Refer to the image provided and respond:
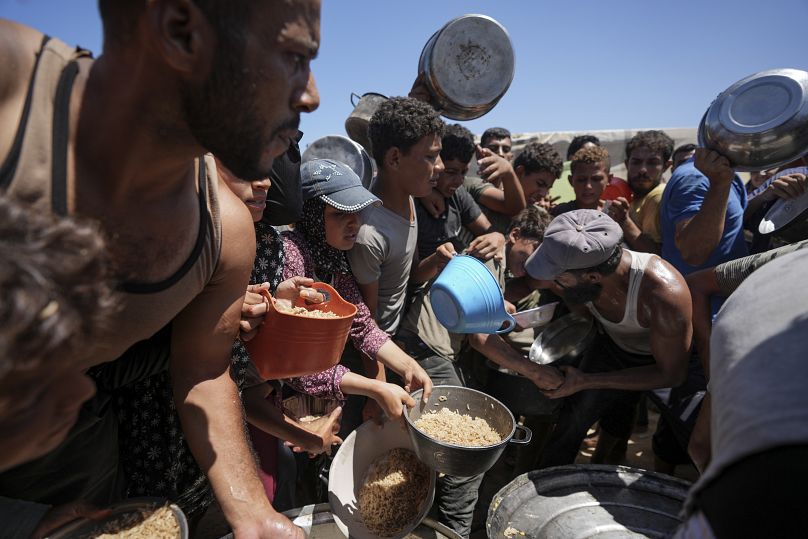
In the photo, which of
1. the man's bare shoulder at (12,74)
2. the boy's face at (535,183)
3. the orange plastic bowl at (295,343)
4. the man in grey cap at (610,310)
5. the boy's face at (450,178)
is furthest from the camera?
the boy's face at (535,183)

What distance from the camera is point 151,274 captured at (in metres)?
1.28

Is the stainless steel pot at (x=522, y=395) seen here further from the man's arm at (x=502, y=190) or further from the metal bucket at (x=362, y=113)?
the metal bucket at (x=362, y=113)

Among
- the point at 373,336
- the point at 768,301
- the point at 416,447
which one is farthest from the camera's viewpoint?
the point at 373,336

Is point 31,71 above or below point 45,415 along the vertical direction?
above

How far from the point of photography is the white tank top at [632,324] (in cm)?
271

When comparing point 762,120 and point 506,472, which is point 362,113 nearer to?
point 762,120

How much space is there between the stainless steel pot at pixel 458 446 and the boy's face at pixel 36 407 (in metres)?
1.29

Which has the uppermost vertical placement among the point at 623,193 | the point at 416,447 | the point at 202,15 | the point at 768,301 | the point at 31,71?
the point at 202,15

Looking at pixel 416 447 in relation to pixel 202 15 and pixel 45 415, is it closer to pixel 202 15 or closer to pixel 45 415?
pixel 45 415

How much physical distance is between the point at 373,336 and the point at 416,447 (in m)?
0.78

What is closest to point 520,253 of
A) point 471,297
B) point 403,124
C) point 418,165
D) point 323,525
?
point 418,165

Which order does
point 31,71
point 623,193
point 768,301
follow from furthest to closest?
point 623,193 → point 31,71 → point 768,301

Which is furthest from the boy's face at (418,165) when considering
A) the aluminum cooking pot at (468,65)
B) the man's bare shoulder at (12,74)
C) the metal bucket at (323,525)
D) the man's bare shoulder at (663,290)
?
the man's bare shoulder at (12,74)

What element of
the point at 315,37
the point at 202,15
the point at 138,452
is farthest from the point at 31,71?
the point at 138,452
